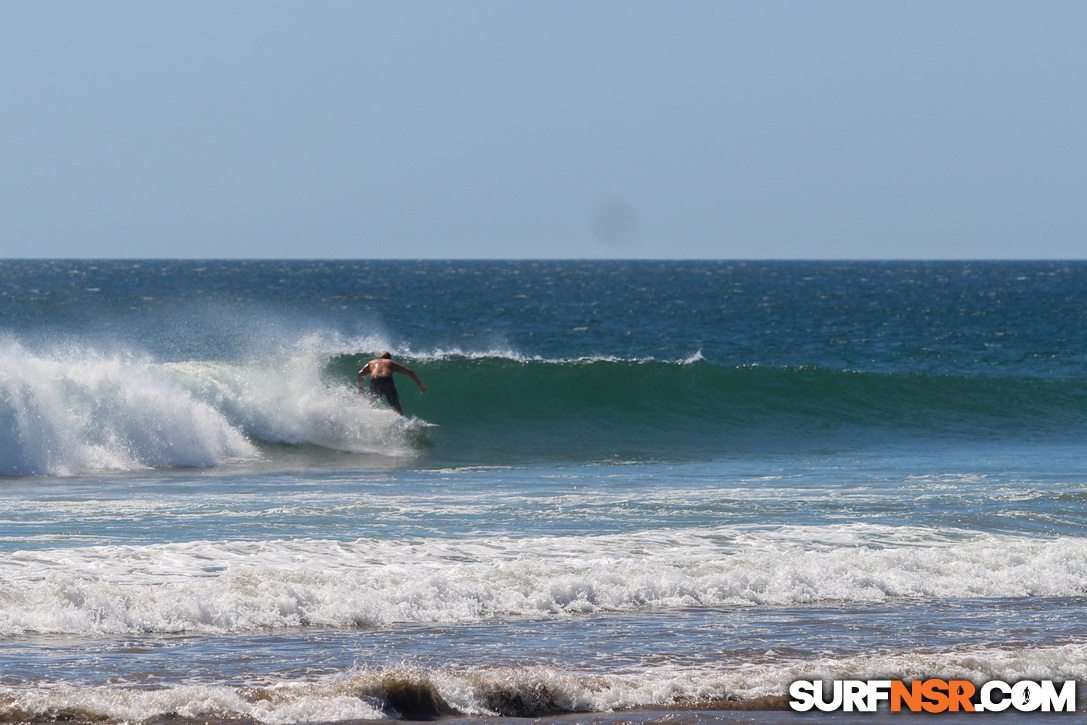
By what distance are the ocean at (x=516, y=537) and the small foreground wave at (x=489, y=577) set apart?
3cm

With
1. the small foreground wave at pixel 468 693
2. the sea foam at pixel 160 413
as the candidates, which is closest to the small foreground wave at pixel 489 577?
the small foreground wave at pixel 468 693

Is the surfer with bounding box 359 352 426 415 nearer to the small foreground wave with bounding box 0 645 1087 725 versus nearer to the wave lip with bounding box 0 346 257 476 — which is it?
the wave lip with bounding box 0 346 257 476

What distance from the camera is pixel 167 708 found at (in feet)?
17.9

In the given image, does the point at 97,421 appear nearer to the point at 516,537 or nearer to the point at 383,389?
the point at 383,389

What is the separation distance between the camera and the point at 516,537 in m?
9.66

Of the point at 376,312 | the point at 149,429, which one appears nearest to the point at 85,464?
the point at 149,429

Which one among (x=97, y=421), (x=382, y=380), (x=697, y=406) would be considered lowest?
(x=697, y=406)

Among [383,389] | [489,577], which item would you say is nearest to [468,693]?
[489,577]

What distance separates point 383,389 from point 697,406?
612cm

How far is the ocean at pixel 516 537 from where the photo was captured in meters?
5.98

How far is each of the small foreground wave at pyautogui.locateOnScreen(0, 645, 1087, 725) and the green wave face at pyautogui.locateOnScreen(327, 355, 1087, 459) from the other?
11071 mm

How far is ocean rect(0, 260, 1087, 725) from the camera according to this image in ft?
19.6

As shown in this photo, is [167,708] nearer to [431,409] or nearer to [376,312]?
[431,409]

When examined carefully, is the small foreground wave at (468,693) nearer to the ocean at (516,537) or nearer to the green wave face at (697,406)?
the ocean at (516,537)
